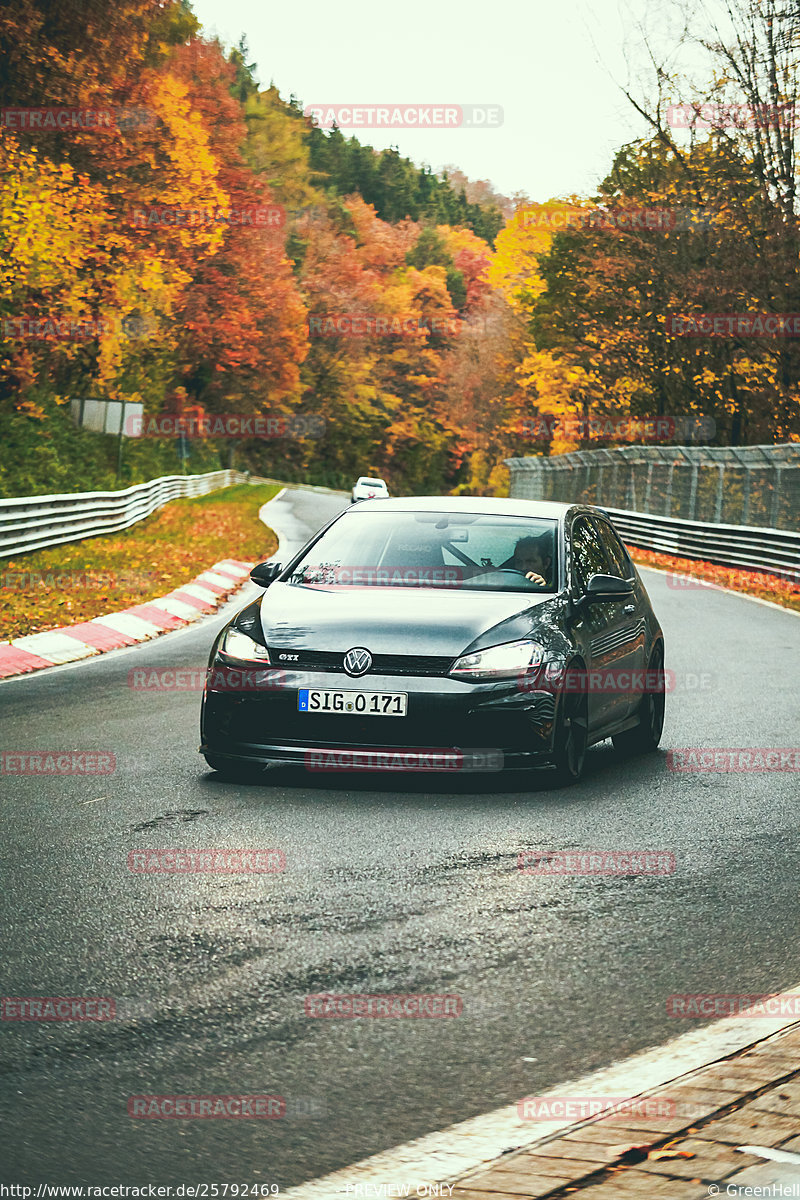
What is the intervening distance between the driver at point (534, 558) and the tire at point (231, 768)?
1.87 metres

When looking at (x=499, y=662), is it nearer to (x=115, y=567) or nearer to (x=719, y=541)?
(x=115, y=567)

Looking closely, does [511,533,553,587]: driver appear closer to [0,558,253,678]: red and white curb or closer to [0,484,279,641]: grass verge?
[0,558,253,678]: red and white curb

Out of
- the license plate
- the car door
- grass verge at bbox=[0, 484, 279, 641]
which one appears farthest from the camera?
grass verge at bbox=[0, 484, 279, 641]

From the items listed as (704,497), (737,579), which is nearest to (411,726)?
(737,579)

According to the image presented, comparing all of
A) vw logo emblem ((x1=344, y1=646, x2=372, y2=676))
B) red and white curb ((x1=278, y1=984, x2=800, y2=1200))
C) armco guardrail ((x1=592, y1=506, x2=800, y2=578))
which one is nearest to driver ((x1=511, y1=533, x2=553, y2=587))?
vw logo emblem ((x1=344, y1=646, x2=372, y2=676))

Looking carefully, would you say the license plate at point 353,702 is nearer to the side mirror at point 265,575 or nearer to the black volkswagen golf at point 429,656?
the black volkswagen golf at point 429,656

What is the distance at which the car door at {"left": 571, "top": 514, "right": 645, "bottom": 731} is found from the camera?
27.9 ft

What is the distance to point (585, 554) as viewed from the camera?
933cm

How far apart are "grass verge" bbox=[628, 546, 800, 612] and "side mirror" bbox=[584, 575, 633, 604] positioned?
556 inches

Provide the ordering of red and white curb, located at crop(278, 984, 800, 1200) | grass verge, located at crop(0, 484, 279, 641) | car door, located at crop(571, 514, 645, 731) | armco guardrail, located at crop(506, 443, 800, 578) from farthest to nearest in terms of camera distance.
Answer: armco guardrail, located at crop(506, 443, 800, 578) < grass verge, located at crop(0, 484, 279, 641) < car door, located at crop(571, 514, 645, 731) < red and white curb, located at crop(278, 984, 800, 1200)

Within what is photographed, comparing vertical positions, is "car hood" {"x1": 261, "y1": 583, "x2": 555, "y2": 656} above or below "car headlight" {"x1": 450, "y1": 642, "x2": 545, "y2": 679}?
above

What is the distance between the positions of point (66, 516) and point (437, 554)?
17293 millimetres

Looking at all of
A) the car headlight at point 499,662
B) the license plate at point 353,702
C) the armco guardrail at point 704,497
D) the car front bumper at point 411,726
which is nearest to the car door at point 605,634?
the car headlight at point 499,662

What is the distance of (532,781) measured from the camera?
327 inches
